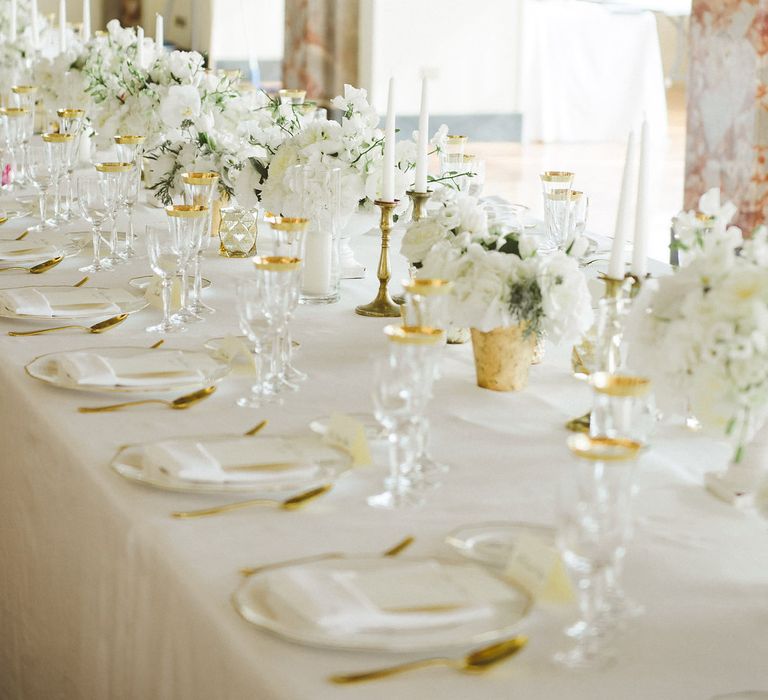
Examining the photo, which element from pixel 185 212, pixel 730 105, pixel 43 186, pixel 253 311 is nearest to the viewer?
pixel 253 311

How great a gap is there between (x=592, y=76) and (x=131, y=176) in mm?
8289

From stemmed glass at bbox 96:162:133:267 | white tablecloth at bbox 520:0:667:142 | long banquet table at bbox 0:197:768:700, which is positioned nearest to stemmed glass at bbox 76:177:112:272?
stemmed glass at bbox 96:162:133:267

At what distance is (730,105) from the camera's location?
4.80 meters

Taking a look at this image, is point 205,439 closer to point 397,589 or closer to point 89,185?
point 397,589

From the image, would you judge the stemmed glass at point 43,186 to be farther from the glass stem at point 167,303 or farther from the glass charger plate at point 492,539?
the glass charger plate at point 492,539

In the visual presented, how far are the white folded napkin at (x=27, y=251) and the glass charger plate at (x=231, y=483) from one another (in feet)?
4.62

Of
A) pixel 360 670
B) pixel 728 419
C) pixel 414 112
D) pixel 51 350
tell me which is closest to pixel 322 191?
pixel 51 350

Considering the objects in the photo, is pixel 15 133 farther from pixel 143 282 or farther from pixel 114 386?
pixel 114 386

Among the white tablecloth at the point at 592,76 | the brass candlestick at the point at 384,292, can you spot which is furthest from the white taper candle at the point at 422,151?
the white tablecloth at the point at 592,76

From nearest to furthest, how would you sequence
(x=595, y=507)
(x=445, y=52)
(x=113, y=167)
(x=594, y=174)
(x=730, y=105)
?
(x=595, y=507)
(x=113, y=167)
(x=730, y=105)
(x=594, y=174)
(x=445, y=52)

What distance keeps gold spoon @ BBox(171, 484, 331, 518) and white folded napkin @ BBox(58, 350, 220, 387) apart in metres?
0.52

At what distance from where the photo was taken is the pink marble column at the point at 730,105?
15.3ft

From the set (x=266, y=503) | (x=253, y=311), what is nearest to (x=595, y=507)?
(x=266, y=503)

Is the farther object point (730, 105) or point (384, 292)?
point (730, 105)
